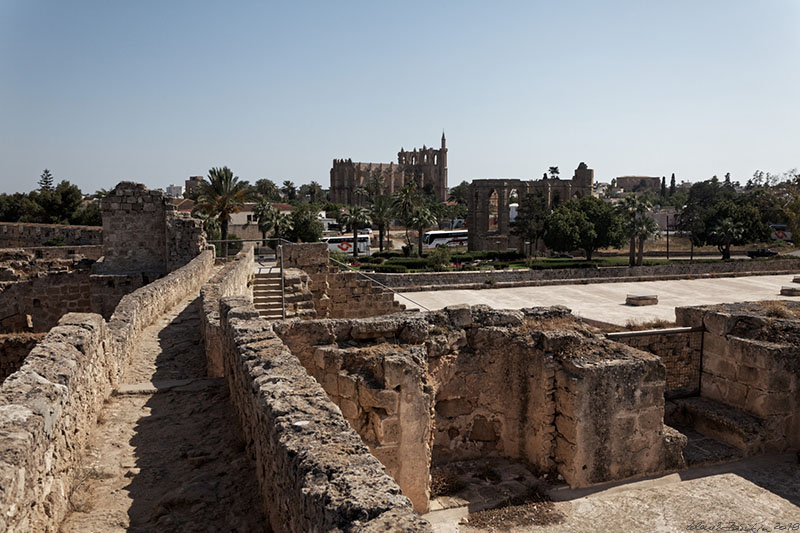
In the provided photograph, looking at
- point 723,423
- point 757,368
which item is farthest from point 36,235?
point 757,368

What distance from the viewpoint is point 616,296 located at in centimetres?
3141

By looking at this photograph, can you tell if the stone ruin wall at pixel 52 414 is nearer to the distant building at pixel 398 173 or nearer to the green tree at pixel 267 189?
the green tree at pixel 267 189

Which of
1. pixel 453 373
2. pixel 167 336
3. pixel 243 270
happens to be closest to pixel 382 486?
pixel 453 373

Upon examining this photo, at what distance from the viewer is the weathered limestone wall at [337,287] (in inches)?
712

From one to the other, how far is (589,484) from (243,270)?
393 inches

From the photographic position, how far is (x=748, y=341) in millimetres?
9930

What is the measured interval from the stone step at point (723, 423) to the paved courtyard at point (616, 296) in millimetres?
12713

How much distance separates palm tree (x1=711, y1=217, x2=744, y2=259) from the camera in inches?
2154

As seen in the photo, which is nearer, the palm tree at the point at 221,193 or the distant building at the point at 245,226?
the palm tree at the point at 221,193

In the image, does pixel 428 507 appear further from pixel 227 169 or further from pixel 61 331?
pixel 227 169

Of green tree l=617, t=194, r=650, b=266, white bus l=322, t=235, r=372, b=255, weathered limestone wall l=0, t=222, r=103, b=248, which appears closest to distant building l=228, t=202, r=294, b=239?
A: white bus l=322, t=235, r=372, b=255

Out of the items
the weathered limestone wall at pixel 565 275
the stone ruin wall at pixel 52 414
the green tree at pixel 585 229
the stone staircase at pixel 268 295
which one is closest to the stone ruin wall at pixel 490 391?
the stone ruin wall at pixel 52 414

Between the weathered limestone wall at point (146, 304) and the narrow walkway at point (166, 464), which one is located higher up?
the weathered limestone wall at point (146, 304)

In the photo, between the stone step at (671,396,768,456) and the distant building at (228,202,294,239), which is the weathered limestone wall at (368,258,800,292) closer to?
the stone step at (671,396,768,456)
